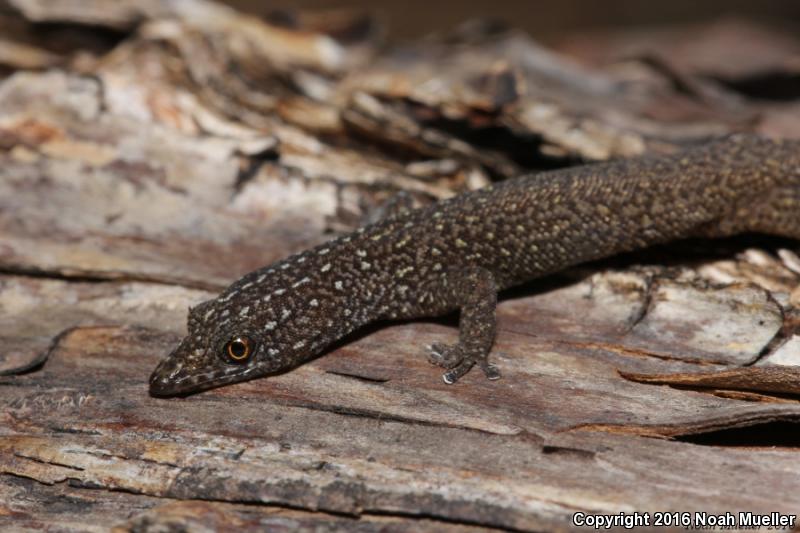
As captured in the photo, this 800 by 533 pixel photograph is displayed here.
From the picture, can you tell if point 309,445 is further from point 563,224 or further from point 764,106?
point 764,106

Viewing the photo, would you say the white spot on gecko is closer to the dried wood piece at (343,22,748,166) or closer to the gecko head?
the gecko head

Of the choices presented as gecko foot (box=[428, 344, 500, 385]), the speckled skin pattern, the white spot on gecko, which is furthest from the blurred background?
gecko foot (box=[428, 344, 500, 385])

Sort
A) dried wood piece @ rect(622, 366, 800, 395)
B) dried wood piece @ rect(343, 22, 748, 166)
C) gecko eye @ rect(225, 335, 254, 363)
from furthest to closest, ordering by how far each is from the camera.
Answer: dried wood piece @ rect(343, 22, 748, 166)
gecko eye @ rect(225, 335, 254, 363)
dried wood piece @ rect(622, 366, 800, 395)

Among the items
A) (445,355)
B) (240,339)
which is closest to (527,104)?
(445,355)

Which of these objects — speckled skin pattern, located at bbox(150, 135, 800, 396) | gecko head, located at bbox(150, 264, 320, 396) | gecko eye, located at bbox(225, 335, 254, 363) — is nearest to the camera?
gecko head, located at bbox(150, 264, 320, 396)

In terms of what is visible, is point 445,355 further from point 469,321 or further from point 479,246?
point 479,246

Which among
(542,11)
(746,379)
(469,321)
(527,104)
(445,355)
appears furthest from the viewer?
(542,11)

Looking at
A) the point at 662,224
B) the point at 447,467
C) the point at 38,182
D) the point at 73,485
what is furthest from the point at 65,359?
the point at 662,224
